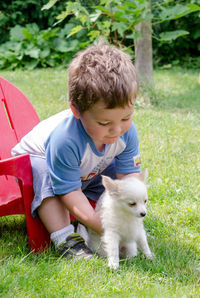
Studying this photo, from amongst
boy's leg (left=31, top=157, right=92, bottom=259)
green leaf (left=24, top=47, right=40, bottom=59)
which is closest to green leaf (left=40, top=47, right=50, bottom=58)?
green leaf (left=24, top=47, right=40, bottom=59)

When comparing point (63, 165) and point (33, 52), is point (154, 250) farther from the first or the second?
point (33, 52)

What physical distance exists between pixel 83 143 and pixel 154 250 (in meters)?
0.69

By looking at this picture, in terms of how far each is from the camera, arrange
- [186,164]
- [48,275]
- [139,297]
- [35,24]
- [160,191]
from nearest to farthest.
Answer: [139,297] → [48,275] → [160,191] → [186,164] → [35,24]

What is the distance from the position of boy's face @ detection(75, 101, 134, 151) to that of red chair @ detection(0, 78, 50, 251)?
0.42 m

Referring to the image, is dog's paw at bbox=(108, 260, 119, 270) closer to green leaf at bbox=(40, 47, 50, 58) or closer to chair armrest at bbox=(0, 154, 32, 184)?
chair armrest at bbox=(0, 154, 32, 184)

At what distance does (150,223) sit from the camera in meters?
2.35

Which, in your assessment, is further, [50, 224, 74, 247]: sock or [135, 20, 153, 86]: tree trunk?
[135, 20, 153, 86]: tree trunk

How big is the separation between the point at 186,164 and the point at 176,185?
1.54ft

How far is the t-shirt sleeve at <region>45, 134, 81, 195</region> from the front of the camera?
2.00 meters

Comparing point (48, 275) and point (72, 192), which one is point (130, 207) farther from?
point (48, 275)

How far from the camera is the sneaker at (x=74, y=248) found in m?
1.98

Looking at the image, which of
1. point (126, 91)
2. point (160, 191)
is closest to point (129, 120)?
point (126, 91)

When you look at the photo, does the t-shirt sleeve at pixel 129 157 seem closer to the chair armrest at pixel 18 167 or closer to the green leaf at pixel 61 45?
the chair armrest at pixel 18 167

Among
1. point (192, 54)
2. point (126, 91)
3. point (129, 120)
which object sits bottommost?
point (192, 54)
